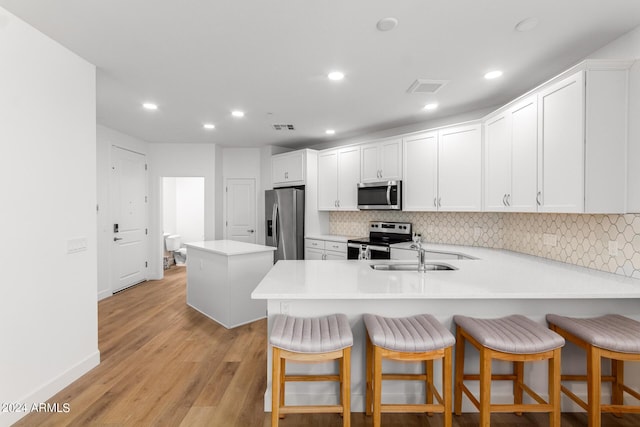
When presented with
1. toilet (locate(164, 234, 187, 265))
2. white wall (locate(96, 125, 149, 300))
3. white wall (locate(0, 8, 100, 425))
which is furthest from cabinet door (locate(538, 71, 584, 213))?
toilet (locate(164, 234, 187, 265))

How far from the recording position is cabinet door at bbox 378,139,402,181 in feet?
13.3

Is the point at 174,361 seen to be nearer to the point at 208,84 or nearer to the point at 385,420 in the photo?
the point at 385,420

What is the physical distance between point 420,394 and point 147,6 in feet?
9.76

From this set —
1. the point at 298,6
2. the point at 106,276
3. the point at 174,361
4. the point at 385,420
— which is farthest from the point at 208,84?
the point at 106,276

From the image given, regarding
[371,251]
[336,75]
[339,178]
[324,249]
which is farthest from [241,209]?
[336,75]

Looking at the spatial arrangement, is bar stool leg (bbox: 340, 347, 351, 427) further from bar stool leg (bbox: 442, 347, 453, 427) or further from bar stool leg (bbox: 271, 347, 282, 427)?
bar stool leg (bbox: 442, 347, 453, 427)

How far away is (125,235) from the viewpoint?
482 cm

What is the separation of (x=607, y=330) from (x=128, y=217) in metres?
5.81

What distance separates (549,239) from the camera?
2770 mm

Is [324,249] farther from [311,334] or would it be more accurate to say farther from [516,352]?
[516,352]

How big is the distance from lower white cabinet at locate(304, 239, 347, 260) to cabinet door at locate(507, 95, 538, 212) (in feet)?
7.56

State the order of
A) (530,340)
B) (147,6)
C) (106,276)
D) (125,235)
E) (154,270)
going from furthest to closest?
1. (154,270)
2. (125,235)
3. (106,276)
4. (147,6)
5. (530,340)

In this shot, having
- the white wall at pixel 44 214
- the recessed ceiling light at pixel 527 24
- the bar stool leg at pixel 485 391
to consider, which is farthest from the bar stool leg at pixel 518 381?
the white wall at pixel 44 214

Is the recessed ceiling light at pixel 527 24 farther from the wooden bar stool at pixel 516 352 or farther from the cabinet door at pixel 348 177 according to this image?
the cabinet door at pixel 348 177
